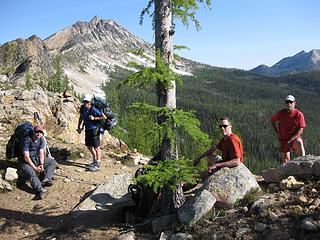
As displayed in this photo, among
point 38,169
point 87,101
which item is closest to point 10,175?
point 38,169

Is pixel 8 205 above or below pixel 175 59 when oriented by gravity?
below

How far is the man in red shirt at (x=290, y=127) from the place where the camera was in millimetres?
11812

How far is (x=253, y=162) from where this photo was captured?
141 meters

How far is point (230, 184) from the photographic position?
9.07m

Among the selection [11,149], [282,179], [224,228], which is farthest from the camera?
[11,149]

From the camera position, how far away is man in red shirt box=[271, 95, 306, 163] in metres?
11.8

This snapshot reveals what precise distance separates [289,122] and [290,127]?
17 centimetres

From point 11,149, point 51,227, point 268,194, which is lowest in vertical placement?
point 51,227

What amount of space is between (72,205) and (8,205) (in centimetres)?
200

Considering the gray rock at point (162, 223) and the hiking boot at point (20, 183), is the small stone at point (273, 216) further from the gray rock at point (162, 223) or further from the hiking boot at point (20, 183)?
the hiking boot at point (20, 183)

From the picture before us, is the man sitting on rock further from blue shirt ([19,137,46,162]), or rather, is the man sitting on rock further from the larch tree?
the larch tree

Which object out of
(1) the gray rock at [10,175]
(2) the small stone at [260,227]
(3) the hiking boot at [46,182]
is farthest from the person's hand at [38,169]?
(2) the small stone at [260,227]

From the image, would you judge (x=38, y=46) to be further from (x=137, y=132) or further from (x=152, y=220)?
(x=152, y=220)

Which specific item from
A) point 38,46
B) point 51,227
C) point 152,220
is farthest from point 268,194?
point 38,46
